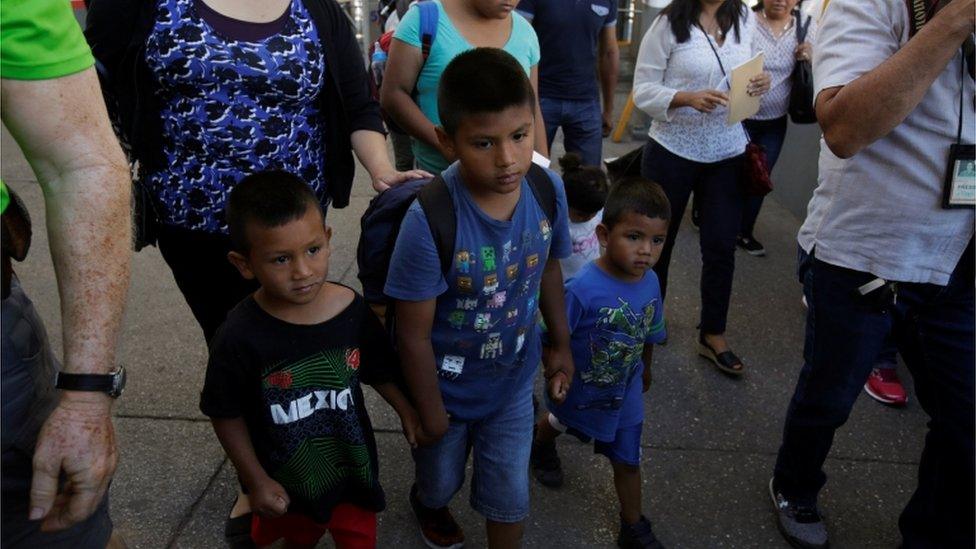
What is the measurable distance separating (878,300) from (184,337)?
10.6ft

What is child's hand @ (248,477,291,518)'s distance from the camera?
187 centimetres

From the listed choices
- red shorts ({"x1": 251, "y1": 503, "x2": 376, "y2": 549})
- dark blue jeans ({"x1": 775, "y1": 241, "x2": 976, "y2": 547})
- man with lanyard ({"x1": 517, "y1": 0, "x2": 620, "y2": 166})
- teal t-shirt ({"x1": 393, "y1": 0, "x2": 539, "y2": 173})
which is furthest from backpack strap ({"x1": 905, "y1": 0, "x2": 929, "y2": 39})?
man with lanyard ({"x1": 517, "y1": 0, "x2": 620, "y2": 166})

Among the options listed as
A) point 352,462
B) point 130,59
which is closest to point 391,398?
point 352,462

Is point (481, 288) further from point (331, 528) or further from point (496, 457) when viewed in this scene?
point (331, 528)

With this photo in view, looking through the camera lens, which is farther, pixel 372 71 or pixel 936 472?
pixel 372 71

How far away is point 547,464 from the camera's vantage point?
2.86 m

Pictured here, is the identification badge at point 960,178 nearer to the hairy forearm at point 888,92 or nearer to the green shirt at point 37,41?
the hairy forearm at point 888,92

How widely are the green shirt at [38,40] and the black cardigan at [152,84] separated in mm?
686

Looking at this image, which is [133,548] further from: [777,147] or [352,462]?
[777,147]

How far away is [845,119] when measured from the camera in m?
1.94

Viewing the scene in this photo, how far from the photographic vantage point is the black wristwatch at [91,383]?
1320 millimetres

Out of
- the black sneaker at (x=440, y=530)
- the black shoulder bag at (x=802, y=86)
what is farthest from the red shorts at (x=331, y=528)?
the black shoulder bag at (x=802, y=86)

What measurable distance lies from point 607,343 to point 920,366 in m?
0.90

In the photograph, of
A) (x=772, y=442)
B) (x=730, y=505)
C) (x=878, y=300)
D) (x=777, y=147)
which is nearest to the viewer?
(x=878, y=300)
